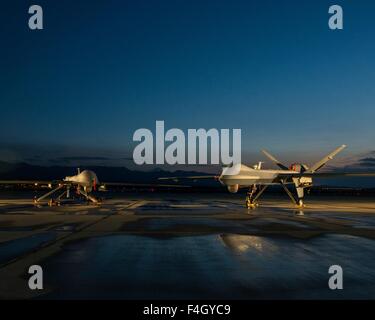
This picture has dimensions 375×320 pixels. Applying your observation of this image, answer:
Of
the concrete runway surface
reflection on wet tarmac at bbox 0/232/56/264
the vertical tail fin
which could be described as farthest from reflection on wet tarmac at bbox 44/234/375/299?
the vertical tail fin

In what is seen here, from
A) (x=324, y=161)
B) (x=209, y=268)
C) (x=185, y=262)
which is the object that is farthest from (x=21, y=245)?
(x=324, y=161)

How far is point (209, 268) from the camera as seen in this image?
11.4 metres

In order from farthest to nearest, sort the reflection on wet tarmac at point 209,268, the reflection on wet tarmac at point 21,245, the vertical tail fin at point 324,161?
the vertical tail fin at point 324,161 → the reflection on wet tarmac at point 21,245 → the reflection on wet tarmac at point 209,268

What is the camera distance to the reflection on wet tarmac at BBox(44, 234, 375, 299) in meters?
8.88

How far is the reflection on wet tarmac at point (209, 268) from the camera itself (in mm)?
8875

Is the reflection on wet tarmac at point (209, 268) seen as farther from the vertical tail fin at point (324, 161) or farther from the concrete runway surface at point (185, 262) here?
the vertical tail fin at point (324, 161)

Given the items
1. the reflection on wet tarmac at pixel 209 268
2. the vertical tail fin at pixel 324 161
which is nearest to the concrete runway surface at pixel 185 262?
the reflection on wet tarmac at pixel 209 268

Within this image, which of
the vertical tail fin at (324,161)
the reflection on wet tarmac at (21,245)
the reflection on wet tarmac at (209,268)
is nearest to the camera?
the reflection on wet tarmac at (209,268)

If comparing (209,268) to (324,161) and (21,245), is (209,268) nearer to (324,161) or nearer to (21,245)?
(21,245)

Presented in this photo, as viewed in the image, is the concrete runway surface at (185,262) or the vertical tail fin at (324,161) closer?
the concrete runway surface at (185,262)
